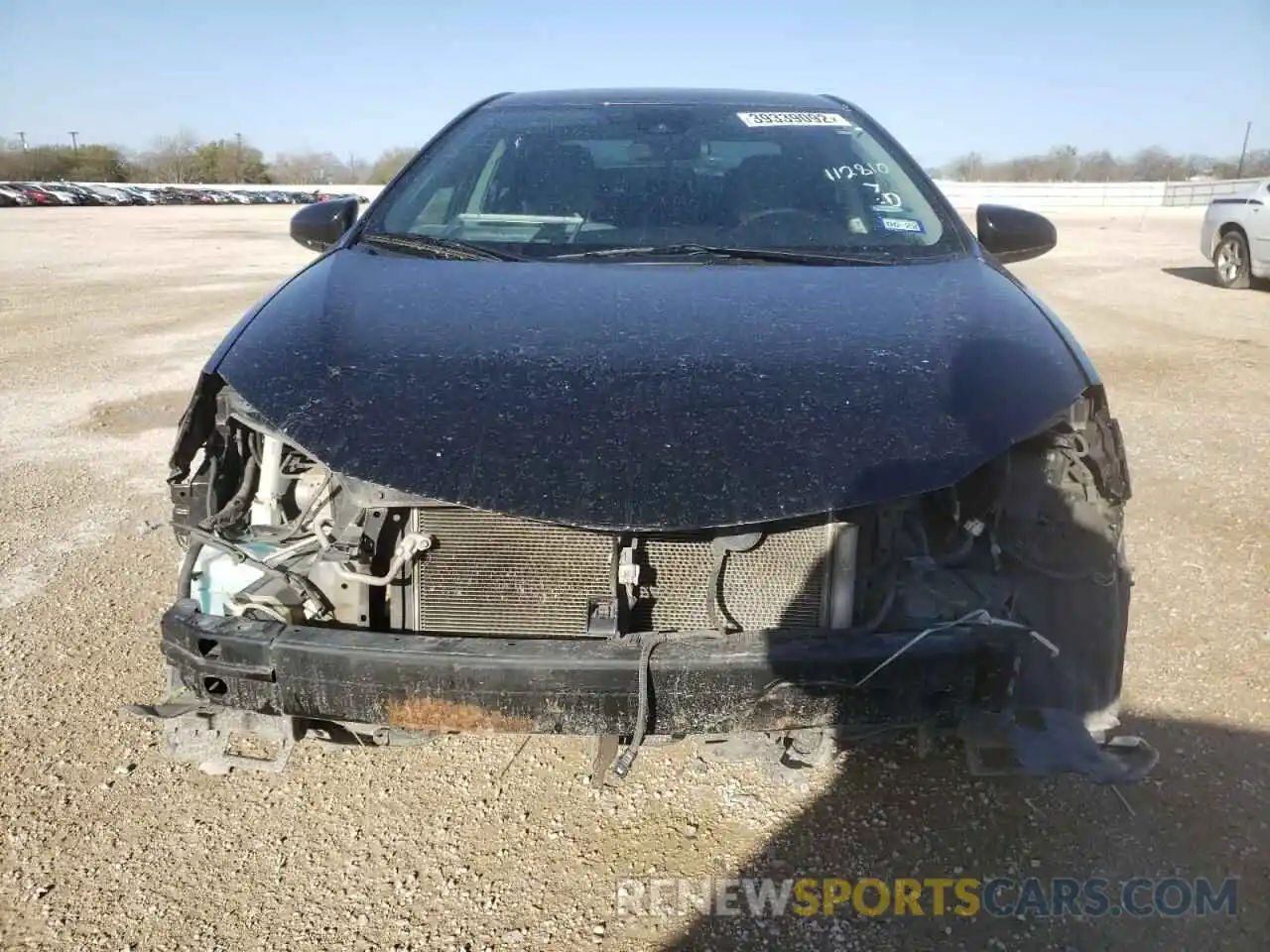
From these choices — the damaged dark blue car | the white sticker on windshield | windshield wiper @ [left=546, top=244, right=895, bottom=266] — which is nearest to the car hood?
the damaged dark blue car

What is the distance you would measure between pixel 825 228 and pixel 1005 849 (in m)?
1.76

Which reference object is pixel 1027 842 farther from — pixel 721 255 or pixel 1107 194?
pixel 1107 194

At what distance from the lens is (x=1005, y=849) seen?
2.22 metres

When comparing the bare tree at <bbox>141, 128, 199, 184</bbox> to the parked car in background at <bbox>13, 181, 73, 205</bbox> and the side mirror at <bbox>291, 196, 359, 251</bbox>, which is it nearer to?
the parked car in background at <bbox>13, 181, 73, 205</bbox>

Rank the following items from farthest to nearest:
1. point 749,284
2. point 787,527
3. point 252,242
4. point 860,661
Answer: point 252,242
point 749,284
point 787,527
point 860,661

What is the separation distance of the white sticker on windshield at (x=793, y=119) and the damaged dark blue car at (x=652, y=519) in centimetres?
101

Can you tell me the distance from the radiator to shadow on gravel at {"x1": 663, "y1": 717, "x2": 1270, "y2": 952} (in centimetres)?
64

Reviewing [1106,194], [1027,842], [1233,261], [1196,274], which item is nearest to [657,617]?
[1027,842]

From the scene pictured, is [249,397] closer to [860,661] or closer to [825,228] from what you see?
[860,661]

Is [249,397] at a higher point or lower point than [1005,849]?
higher

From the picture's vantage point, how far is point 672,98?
3.47 m

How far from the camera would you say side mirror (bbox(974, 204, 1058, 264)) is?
306 centimetres

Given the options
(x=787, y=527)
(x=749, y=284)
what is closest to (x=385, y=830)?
(x=787, y=527)

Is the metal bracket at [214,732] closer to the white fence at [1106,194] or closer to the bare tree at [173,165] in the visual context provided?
the white fence at [1106,194]
